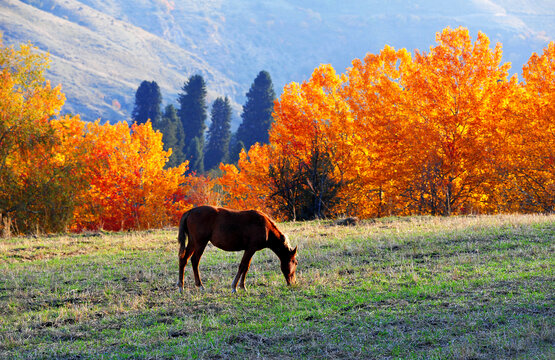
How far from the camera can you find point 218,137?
9344cm

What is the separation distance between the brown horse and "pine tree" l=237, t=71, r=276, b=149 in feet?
271

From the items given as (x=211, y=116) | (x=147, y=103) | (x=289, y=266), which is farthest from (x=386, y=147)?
(x=147, y=103)

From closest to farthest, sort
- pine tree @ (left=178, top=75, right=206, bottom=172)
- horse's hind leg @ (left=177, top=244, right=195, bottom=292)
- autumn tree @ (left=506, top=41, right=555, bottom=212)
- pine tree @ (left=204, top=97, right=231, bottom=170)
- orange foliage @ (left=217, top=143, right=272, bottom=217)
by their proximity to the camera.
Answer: horse's hind leg @ (left=177, top=244, right=195, bottom=292) < autumn tree @ (left=506, top=41, right=555, bottom=212) < orange foliage @ (left=217, top=143, right=272, bottom=217) < pine tree @ (left=204, top=97, right=231, bottom=170) < pine tree @ (left=178, top=75, right=206, bottom=172)

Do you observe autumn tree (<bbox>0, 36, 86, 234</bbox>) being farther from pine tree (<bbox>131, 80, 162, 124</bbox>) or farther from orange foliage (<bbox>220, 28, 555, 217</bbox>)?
pine tree (<bbox>131, 80, 162, 124</bbox>)

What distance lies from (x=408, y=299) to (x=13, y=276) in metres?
8.92

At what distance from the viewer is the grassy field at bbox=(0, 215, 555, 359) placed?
692 centimetres

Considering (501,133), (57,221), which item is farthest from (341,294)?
(501,133)

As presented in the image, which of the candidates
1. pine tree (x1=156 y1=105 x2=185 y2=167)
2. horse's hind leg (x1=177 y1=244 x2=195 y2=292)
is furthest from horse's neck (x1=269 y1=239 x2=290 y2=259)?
pine tree (x1=156 y1=105 x2=185 y2=167)

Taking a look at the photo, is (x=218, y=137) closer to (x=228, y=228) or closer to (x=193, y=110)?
(x=193, y=110)

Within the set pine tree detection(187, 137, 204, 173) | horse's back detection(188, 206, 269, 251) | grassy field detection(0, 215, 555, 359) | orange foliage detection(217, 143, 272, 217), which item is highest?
pine tree detection(187, 137, 204, 173)

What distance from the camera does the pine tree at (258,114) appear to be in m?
95.7

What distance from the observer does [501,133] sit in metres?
27.5

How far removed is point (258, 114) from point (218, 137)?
367 inches

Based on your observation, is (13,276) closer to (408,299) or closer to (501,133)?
(408,299)
